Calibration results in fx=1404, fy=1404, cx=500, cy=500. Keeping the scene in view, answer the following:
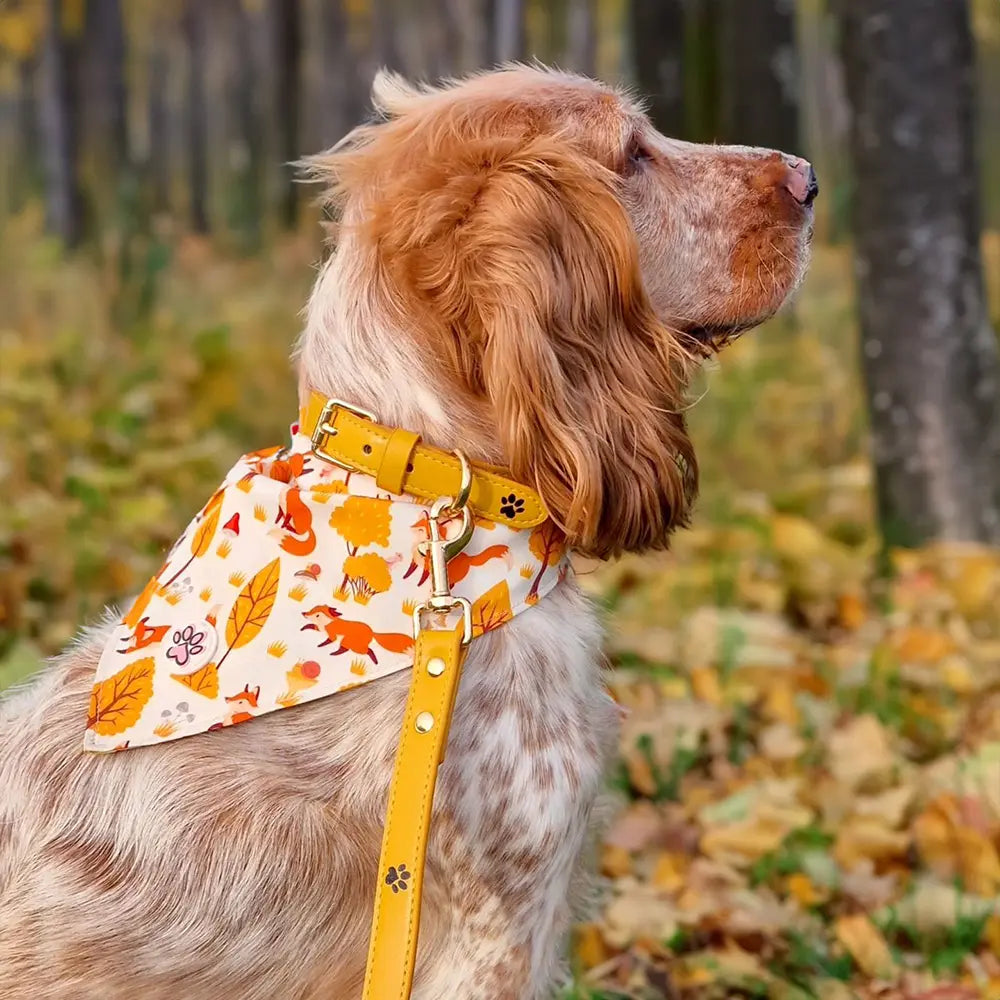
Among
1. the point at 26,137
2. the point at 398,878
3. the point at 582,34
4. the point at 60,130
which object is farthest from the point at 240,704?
the point at 582,34

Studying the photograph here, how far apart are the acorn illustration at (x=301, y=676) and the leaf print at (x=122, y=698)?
244mm

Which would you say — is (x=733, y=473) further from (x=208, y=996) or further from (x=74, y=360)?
(x=208, y=996)

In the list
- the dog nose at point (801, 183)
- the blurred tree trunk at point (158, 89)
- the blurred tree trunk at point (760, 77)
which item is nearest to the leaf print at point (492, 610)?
the dog nose at point (801, 183)

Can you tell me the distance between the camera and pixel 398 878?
7.43 ft

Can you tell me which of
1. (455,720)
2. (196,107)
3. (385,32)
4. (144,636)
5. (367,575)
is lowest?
(455,720)

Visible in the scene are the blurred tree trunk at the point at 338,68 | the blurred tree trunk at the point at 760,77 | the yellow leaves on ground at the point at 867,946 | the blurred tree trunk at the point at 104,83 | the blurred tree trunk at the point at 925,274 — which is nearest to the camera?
the yellow leaves on ground at the point at 867,946

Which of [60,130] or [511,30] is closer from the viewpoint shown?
[511,30]

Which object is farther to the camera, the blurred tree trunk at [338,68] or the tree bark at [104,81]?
the blurred tree trunk at [338,68]

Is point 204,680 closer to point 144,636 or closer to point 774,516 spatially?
point 144,636

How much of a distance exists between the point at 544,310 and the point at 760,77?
776 centimetres

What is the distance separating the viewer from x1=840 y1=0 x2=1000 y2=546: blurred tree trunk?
639 centimetres

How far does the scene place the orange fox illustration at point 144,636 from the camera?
252 centimetres

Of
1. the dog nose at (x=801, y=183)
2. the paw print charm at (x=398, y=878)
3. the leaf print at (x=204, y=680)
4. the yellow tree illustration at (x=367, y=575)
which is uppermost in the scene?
the dog nose at (x=801, y=183)

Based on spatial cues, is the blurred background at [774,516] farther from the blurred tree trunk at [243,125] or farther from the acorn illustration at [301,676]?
the blurred tree trunk at [243,125]
